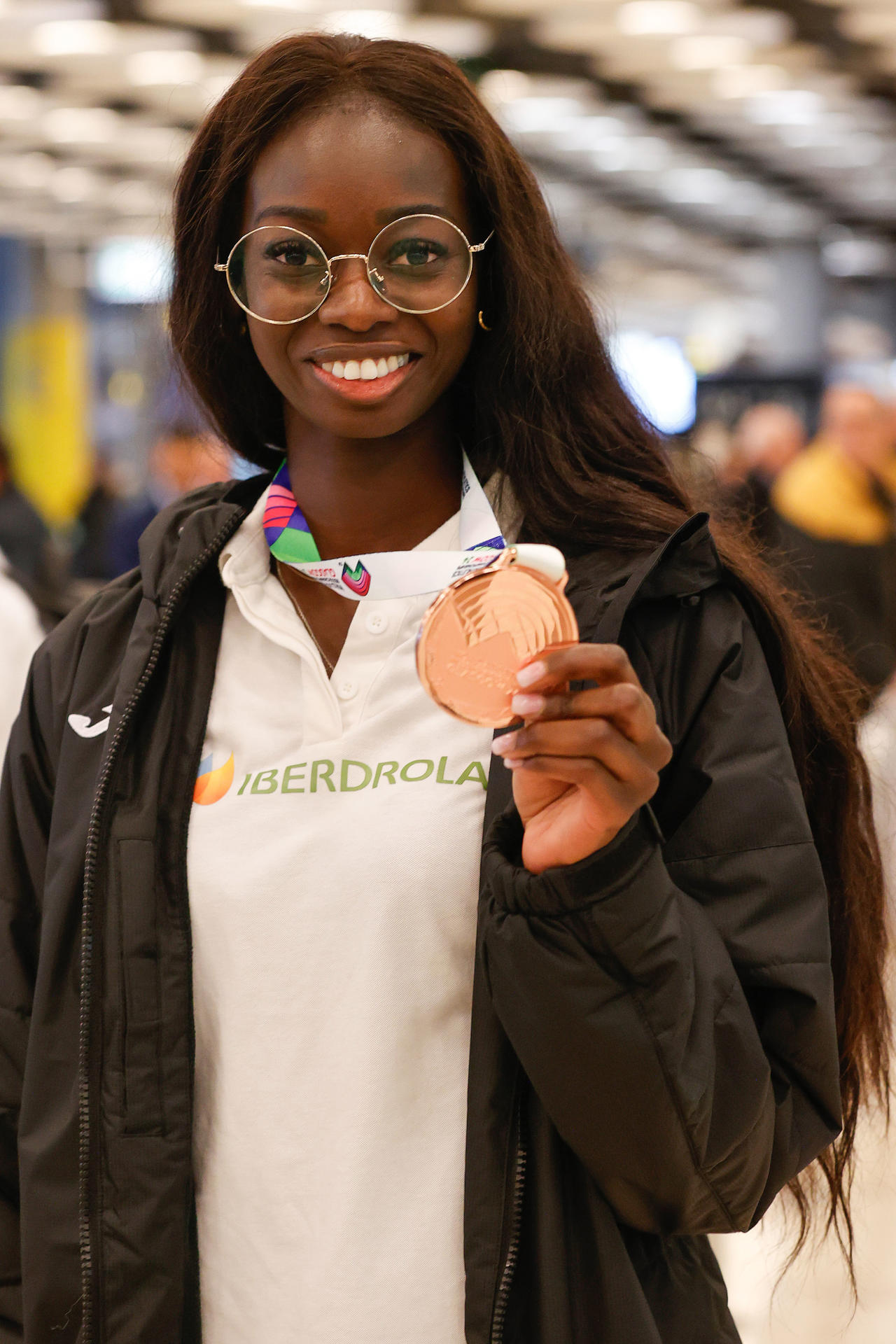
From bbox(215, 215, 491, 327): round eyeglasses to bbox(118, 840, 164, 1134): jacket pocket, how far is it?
1.99ft

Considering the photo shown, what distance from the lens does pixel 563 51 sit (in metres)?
10.7

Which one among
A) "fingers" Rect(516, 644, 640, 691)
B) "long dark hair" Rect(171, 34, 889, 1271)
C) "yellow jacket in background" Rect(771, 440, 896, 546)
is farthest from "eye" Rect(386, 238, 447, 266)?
"yellow jacket in background" Rect(771, 440, 896, 546)

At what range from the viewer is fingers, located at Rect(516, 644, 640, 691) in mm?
1169

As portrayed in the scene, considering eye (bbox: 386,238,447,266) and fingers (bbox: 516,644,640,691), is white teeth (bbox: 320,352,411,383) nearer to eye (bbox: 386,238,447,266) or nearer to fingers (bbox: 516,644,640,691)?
eye (bbox: 386,238,447,266)

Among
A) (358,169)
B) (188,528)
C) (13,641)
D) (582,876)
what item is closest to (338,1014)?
(582,876)

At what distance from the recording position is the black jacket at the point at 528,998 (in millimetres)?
1293

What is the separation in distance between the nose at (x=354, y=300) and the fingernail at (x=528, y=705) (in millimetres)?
559

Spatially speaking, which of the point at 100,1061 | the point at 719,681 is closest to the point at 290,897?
the point at 100,1061

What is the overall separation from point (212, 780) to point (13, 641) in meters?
1.58

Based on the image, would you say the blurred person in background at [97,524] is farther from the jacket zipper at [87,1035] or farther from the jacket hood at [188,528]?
the jacket zipper at [87,1035]

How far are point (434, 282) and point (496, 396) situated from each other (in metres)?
0.18

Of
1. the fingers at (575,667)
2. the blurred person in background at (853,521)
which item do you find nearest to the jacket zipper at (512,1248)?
the fingers at (575,667)

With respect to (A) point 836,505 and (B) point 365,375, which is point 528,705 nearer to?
(B) point 365,375

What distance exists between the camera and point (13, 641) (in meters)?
3.08
